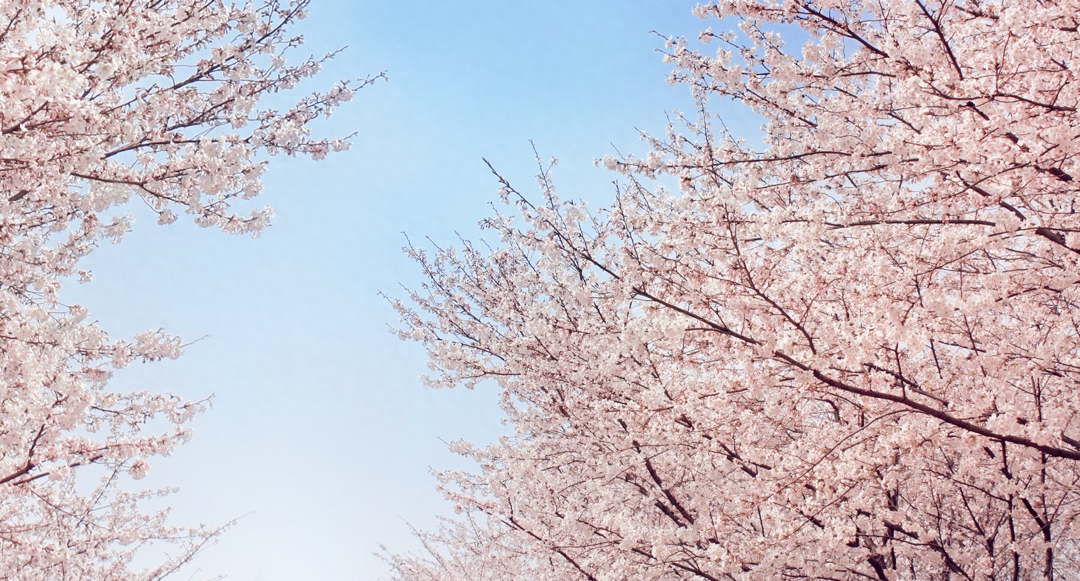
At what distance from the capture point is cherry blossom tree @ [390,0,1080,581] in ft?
11.1

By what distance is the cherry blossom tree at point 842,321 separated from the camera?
3369mm

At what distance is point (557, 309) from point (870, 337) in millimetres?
2937

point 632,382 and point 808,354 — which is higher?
point 632,382

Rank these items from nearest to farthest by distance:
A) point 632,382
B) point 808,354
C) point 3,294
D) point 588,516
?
point 808,354 < point 3,294 < point 632,382 < point 588,516

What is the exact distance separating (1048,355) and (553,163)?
3881mm

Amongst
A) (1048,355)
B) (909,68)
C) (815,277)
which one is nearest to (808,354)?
(815,277)

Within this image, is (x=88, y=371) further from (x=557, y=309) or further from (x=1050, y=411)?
(x=1050, y=411)

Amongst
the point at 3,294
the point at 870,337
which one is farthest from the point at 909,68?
the point at 3,294

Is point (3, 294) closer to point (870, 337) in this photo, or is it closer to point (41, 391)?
point (41, 391)

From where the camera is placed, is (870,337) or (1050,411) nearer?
(870,337)

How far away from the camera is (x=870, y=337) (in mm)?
3113

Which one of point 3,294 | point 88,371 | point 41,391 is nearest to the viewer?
point 3,294

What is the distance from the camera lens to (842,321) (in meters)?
3.31

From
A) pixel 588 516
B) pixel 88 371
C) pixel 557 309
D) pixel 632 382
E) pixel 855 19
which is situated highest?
pixel 855 19
